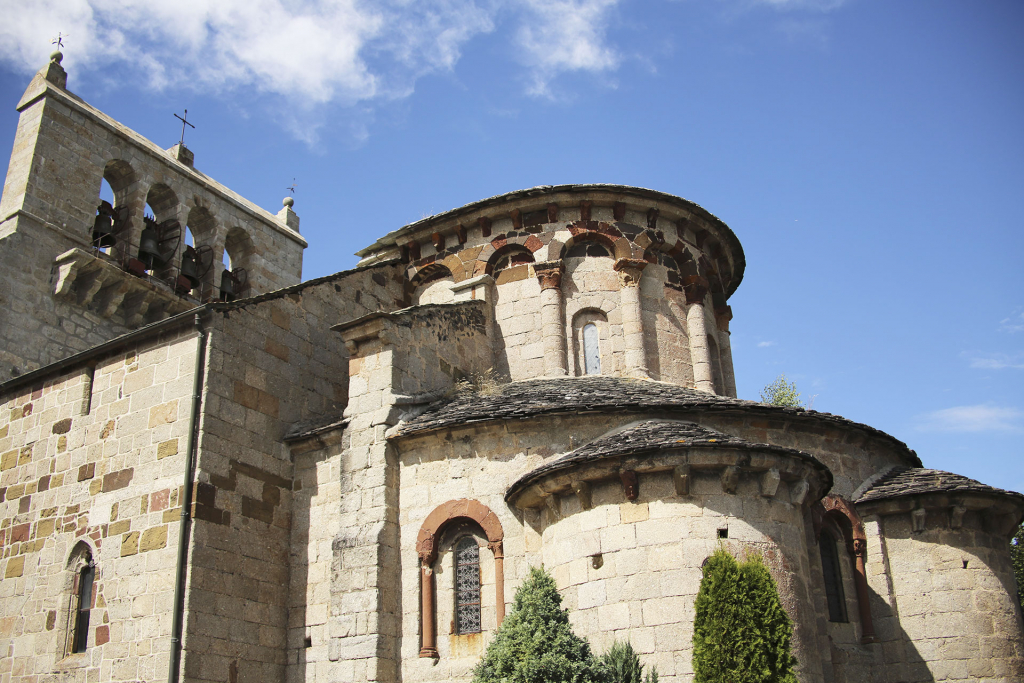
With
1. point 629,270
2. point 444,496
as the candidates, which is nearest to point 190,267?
point 629,270

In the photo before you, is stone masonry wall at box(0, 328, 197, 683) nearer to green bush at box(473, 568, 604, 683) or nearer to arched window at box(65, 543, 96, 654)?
arched window at box(65, 543, 96, 654)

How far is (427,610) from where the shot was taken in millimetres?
11359

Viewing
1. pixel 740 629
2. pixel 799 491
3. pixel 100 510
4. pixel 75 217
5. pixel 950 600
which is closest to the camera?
pixel 740 629

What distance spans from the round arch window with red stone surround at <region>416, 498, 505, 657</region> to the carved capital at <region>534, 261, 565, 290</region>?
5187 mm

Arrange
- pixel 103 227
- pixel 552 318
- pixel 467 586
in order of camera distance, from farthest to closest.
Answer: pixel 103 227, pixel 552 318, pixel 467 586

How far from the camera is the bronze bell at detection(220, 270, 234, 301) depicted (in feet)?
65.3

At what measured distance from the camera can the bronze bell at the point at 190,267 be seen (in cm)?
1922

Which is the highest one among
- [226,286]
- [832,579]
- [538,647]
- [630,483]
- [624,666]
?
[226,286]

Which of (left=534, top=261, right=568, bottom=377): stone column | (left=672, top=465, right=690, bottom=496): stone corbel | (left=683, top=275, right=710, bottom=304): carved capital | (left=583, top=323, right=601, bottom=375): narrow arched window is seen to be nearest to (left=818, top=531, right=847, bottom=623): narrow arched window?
(left=672, top=465, right=690, bottom=496): stone corbel

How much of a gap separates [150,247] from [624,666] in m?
13.5

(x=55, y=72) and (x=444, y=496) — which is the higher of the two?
(x=55, y=72)

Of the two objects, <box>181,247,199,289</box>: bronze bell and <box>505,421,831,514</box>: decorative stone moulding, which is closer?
<box>505,421,831,514</box>: decorative stone moulding

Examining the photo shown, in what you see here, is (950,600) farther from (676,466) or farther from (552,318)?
(552,318)

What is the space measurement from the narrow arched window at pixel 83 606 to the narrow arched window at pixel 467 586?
506 cm
